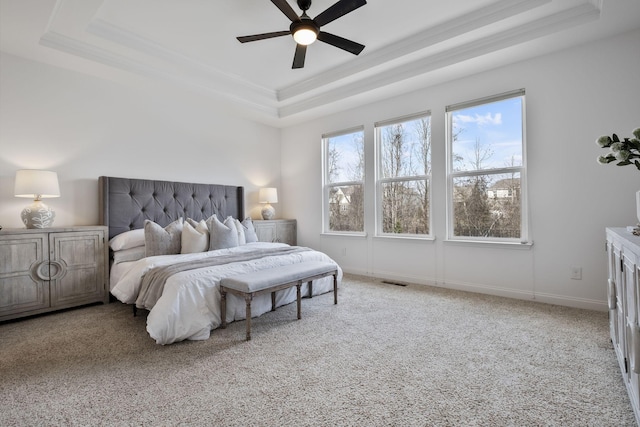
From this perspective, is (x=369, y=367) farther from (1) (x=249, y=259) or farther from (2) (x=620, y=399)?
(1) (x=249, y=259)

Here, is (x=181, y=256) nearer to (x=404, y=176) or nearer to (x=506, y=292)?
(x=404, y=176)

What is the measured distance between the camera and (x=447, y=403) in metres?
1.65

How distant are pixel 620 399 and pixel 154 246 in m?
Answer: 3.78

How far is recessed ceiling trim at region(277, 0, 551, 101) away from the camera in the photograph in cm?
287

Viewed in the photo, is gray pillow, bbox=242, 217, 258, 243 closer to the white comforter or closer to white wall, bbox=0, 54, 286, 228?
the white comforter

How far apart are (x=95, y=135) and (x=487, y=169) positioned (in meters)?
4.64

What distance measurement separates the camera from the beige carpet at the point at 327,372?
157 centimetres

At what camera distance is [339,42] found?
9.31 ft

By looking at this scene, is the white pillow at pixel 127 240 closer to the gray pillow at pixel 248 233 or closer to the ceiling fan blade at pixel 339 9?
the gray pillow at pixel 248 233

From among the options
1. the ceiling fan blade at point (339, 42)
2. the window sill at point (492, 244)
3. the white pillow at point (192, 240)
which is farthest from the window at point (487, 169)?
the white pillow at point (192, 240)

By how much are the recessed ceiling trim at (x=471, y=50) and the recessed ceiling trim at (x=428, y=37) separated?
10.2 inches


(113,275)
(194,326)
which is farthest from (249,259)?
(113,275)

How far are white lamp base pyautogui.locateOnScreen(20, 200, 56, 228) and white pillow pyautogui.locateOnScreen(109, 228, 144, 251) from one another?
61cm

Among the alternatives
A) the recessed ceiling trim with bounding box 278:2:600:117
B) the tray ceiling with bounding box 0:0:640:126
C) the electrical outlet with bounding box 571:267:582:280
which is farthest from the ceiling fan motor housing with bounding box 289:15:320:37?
the electrical outlet with bounding box 571:267:582:280
